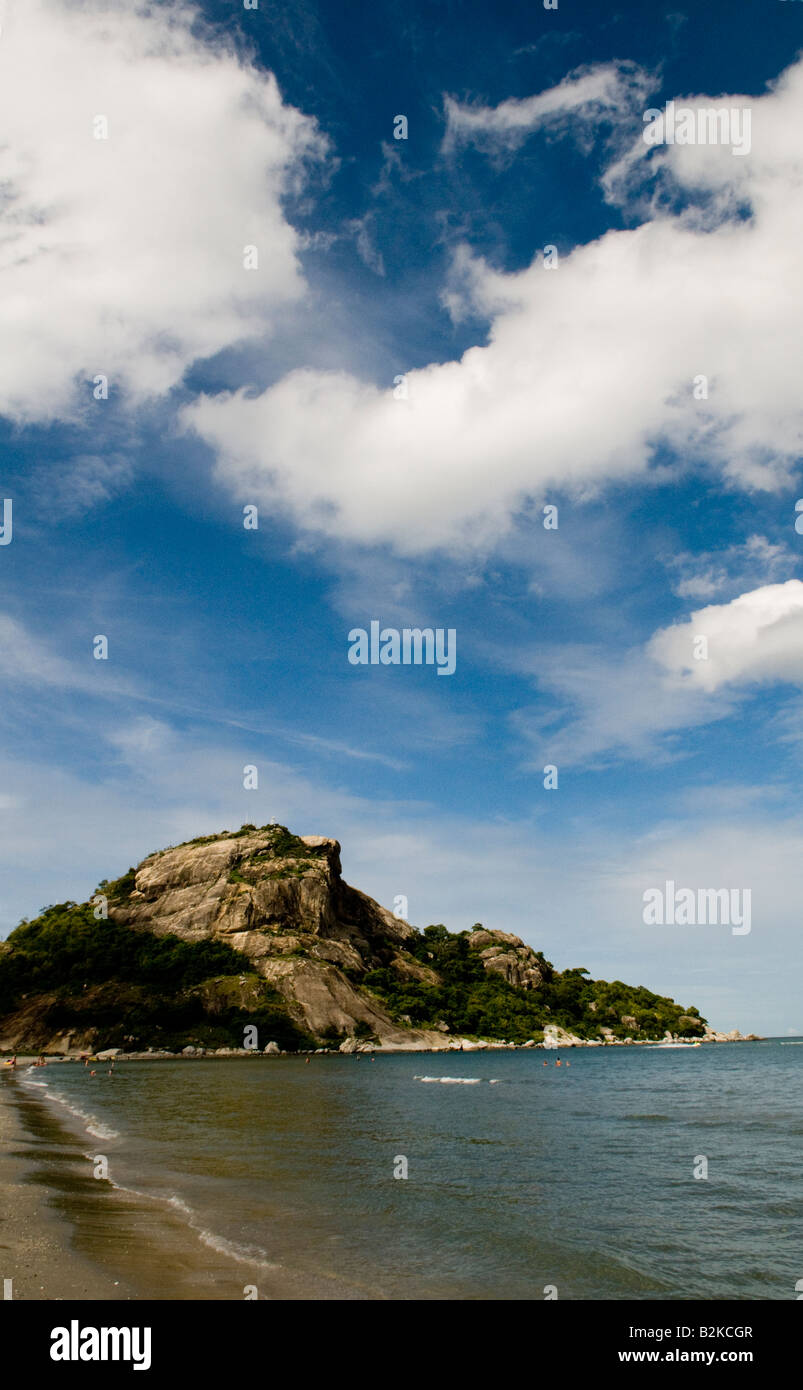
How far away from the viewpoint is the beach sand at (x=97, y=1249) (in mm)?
13547

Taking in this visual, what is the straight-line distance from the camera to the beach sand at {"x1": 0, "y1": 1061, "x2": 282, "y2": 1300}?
13547 mm

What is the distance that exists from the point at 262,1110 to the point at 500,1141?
64.0 ft

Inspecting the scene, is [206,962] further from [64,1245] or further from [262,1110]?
[64,1245]

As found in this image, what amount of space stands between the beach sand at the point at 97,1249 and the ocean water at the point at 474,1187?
807 millimetres

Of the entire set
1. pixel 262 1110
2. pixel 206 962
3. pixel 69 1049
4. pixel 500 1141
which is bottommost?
pixel 69 1049

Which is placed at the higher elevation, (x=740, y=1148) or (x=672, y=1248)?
(x=672, y=1248)

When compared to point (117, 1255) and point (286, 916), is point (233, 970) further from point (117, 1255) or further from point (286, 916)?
point (117, 1255)

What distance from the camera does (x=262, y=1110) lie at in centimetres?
4897

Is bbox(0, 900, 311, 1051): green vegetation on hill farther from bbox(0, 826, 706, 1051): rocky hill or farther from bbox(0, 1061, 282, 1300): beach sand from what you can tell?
bbox(0, 1061, 282, 1300): beach sand

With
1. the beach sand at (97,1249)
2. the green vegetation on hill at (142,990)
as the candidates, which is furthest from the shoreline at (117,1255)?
the green vegetation on hill at (142,990)

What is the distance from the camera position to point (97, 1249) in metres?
16.0

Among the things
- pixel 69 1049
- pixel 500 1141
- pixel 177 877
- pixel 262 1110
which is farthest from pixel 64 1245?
pixel 177 877

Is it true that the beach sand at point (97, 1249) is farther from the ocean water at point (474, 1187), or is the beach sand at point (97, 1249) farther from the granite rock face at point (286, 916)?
the granite rock face at point (286, 916)

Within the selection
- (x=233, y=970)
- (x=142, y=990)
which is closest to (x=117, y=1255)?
(x=142, y=990)
